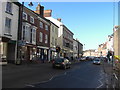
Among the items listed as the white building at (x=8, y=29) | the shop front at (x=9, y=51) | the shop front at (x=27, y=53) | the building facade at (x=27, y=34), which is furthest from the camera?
the shop front at (x=27, y=53)

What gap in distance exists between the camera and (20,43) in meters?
21.0

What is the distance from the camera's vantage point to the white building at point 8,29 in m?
21.4

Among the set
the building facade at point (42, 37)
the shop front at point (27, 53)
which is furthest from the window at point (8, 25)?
the building facade at point (42, 37)

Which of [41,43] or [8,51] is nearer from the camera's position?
[8,51]

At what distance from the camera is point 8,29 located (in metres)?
22.7

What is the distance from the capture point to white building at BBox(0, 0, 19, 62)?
21.4 m

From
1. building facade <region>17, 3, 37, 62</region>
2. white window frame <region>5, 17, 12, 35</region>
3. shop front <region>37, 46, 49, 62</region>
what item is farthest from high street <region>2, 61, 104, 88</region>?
shop front <region>37, 46, 49, 62</region>

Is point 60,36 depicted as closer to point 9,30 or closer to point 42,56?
point 42,56

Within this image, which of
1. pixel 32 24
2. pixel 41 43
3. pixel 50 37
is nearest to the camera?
pixel 32 24

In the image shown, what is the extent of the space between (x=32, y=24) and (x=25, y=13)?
2929 millimetres

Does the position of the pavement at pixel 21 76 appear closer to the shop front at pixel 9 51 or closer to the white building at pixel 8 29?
the white building at pixel 8 29

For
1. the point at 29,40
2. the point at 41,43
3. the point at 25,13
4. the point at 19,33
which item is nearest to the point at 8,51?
the point at 19,33

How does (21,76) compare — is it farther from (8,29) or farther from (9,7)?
(9,7)

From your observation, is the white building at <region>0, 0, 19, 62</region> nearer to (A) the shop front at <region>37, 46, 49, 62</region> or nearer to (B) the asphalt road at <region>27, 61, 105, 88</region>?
(A) the shop front at <region>37, 46, 49, 62</region>
